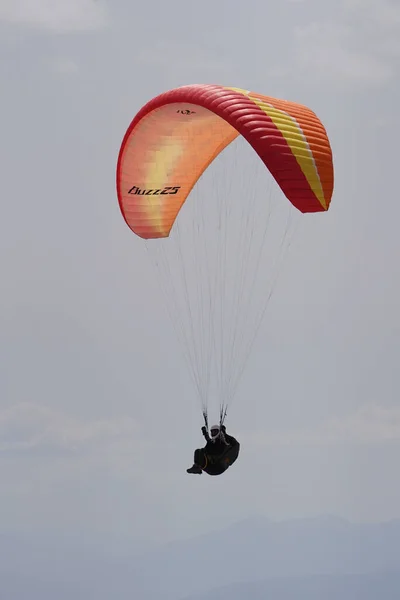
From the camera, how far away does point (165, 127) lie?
1156 inches

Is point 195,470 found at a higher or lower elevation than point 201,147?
lower

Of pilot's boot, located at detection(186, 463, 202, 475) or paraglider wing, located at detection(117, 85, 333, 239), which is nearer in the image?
paraglider wing, located at detection(117, 85, 333, 239)

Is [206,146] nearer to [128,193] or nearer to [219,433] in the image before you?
[128,193]

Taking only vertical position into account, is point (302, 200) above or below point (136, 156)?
below

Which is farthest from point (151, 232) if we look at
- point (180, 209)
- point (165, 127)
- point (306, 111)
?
point (306, 111)

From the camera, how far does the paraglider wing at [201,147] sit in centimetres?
2625

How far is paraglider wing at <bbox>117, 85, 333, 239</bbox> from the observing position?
26250 millimetres

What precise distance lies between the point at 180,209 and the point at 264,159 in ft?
17.5

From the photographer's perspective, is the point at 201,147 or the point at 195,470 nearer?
the point at 195,470

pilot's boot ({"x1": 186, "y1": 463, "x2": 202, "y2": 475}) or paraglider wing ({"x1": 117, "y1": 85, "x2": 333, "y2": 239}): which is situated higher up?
paraglider wing ({"x1": 117, "y1": 85, "x2": 333, "y2": 239})

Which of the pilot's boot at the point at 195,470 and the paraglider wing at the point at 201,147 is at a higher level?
the paraglider wing at the point at 201,147

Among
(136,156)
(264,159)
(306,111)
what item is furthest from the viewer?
(136,156)

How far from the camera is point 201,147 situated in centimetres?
3036

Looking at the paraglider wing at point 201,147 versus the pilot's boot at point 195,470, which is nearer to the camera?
the paraglider wing at point 201,147
